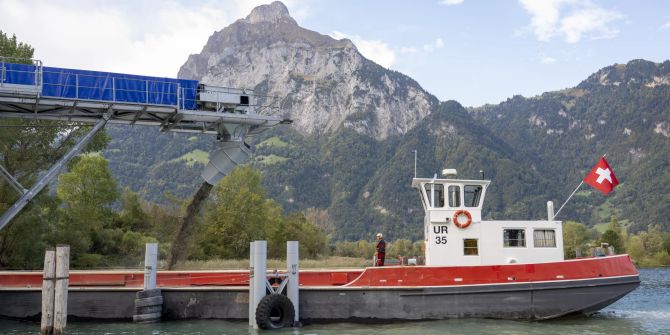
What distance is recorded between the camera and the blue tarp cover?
54.9 ft

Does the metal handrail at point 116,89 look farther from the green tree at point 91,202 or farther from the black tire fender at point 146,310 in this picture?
the green tree at point 91,202

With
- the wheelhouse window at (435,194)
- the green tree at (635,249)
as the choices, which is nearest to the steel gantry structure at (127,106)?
the wheelhouse window at (435,194)

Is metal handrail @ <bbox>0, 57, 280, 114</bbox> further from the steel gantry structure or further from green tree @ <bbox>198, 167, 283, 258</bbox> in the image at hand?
green tree @ <bbox>198, 167, 283, 258</bbox>

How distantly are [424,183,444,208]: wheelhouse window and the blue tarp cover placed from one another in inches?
319

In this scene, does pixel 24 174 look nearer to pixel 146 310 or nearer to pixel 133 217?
pixel 146 310

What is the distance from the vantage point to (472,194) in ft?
55.3

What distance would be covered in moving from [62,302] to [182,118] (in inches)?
268

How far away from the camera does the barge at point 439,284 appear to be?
51.4ft

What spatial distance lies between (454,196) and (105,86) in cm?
1102

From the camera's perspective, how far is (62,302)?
1355 cm

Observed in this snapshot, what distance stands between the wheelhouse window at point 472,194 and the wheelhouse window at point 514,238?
3.85 feet

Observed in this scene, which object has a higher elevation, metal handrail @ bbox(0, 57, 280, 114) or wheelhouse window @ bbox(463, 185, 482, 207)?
metal handrail @ bbox(0, 57, 280, 114)

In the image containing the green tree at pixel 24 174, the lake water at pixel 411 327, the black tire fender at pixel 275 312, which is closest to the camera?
the lake water at pixel 411 327

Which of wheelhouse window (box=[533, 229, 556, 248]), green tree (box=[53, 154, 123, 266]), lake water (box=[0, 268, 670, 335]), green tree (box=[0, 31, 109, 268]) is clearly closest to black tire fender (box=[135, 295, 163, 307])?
lake water (box=[0, 268, 670, 335])
